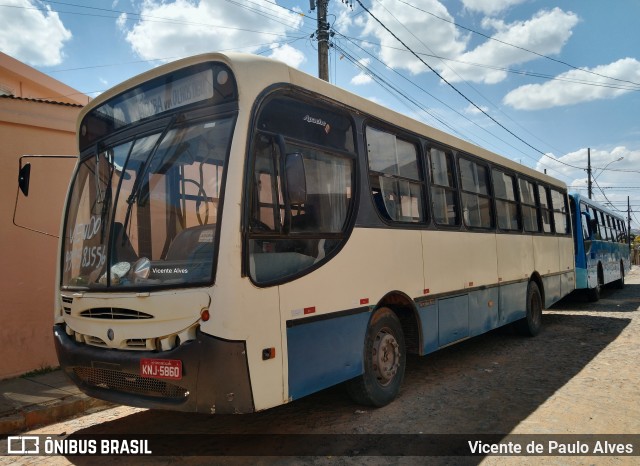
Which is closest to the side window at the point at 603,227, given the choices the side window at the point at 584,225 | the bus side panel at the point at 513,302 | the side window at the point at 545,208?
the side window at the point at 584,225

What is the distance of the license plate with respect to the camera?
130 inches

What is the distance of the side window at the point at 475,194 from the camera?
6527 mm

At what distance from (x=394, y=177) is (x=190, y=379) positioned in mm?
2916

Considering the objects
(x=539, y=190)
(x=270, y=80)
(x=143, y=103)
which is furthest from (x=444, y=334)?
(x=539, y=190)

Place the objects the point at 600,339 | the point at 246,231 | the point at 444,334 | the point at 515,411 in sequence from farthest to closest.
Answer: the point at 600,339, the point at 444,334, the point at 515,411, the point at 246,231

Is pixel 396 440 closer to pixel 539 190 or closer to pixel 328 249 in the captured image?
pixel 328 249

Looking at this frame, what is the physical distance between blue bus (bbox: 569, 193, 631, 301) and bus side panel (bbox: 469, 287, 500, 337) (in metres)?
6.13

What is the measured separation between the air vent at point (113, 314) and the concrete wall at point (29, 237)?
10.9 ft

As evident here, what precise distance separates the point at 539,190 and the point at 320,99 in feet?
22.3

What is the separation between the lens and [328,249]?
4098 mm

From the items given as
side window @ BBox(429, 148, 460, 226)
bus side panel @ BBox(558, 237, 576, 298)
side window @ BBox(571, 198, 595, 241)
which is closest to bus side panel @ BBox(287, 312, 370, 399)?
side window @ BBox(429, 148, 460, 226)

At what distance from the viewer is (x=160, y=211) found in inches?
147

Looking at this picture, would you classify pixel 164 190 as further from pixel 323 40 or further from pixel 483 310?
pixel 323 40

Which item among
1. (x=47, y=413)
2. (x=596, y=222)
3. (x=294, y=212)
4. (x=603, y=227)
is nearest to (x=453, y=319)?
(x=294, y=212)
